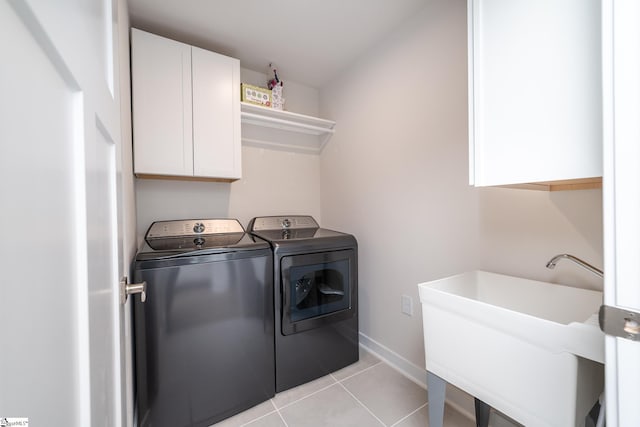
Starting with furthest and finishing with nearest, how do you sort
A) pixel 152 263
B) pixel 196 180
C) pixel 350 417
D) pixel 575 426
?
pixel 196 180, pixel 350 417, pixel 152 263, pixel 575 426

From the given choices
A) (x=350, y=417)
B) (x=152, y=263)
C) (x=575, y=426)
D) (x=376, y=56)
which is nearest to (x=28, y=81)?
(x=152, y=263)

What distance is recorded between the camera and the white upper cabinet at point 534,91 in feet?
2.34

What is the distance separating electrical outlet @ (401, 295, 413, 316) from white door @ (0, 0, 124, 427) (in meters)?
1.69

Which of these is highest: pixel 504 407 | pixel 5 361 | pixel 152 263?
pixel 5 361

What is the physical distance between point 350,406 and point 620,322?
1.46 meters

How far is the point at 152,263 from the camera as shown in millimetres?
1339

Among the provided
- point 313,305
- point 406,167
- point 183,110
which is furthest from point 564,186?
point 183,110

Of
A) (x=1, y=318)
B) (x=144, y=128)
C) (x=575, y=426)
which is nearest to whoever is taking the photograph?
(x=1, y=318)

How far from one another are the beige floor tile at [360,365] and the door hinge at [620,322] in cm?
164

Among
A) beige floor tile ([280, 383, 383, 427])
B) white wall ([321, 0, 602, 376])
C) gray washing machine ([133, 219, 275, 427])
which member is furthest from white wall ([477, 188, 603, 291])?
gray washing machine ([133, 219, 275, 427])

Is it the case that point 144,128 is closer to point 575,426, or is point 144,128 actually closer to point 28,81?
point 28,81

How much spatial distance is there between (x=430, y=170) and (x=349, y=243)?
0.76 meters

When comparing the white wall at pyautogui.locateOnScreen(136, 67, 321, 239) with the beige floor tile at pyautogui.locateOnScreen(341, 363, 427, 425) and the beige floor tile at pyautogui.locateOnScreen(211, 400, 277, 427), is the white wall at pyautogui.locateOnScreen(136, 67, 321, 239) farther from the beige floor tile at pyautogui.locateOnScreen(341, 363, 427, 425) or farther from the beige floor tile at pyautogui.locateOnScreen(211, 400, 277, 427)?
the beige floor tile at pyautogui.locateOnScreen(341, 363, 427, 425)

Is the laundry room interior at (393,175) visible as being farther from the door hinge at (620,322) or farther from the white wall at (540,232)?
the door hinge at (620,322)
